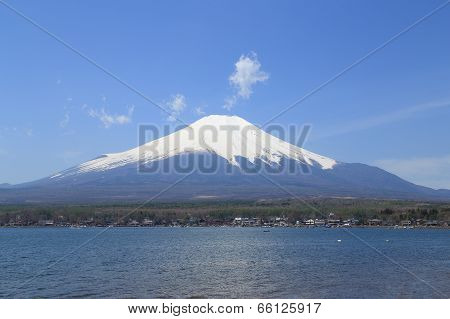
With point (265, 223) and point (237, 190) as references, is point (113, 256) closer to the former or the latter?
point (265, 223)

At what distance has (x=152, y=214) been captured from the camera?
103 meters

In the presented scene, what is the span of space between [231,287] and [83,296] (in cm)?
591

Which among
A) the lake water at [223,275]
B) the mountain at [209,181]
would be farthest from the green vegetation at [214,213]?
the lake water at [223,275]

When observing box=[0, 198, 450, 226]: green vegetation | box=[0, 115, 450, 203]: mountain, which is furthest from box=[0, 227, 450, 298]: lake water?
box=[0, 115, 450, 203]: mountain

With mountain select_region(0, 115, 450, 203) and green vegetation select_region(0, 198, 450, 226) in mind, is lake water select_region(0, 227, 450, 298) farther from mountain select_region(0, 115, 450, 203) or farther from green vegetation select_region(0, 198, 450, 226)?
mountain select_region(0, 115, 450, 203)

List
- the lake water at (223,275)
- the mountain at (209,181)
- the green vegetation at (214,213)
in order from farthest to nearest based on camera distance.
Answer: the mountain at (209,181) → the green vegetation at (214,213) → the lake water at (223,275)

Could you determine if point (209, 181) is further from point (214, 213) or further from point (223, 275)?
point (223, 275)

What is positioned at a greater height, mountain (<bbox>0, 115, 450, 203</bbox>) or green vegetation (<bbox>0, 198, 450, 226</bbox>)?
mountain (<bbox>0, 115, 450, 203</bbox>)

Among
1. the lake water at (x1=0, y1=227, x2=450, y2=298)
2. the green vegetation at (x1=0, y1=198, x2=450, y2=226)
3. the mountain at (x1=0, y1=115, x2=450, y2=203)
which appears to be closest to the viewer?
the lake water at (x1=0, y1=227, x2=450, y2=298)

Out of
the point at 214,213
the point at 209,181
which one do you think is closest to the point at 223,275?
the point at 214,213

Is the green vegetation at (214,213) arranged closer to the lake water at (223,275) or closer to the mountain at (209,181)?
the mountain at (209,181)

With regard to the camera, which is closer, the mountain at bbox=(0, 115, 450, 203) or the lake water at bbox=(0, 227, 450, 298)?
the lake water at bbox=(0, 227, 450, 298)

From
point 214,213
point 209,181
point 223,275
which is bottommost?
point 223,275

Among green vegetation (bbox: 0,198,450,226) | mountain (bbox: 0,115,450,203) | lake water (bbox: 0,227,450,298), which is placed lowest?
lake water (bbox: 0,227,450,298)
